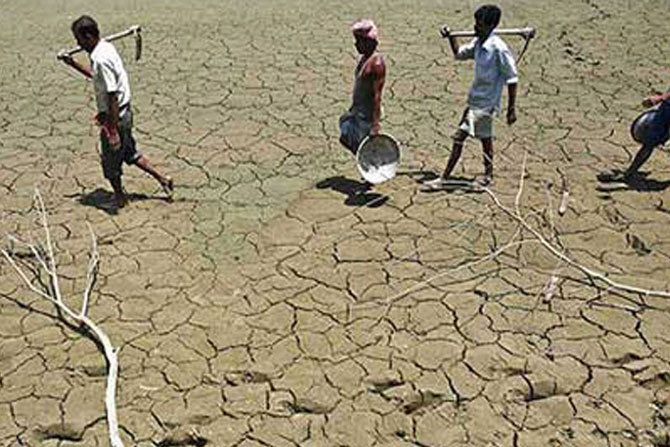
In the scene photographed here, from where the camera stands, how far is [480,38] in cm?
497

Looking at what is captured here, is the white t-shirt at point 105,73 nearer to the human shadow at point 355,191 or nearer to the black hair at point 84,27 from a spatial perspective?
the black hair at point 84,27

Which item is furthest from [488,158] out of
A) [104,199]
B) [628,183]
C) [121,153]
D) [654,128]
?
[104,199]

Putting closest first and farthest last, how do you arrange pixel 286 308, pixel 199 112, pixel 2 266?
pixel 286 308 → pixel 2 266 → pixel 199 112

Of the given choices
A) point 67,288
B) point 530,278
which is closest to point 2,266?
point 67,288

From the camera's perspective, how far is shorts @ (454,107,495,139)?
5168mm

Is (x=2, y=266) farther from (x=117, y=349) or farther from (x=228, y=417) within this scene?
(x=228, y=417)

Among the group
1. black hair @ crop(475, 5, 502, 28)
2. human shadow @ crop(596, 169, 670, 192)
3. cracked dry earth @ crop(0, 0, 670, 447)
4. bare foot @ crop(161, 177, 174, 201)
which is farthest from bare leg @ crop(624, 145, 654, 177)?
bare foot @ crop(161, 177, 174, 201)

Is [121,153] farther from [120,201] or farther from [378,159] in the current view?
[378,159]

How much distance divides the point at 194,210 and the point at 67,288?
1160mm

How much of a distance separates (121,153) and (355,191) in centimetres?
172

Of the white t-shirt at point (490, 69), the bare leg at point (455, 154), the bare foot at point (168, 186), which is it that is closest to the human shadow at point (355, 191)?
the bare leg at point (455, 154)

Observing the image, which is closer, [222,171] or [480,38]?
[480,38]

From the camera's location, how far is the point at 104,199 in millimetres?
5547

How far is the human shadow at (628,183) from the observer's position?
5.49 metres
